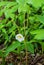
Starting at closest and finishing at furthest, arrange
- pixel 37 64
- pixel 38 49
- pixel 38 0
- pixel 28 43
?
pixel 38 0, pixel 28 43, pixel 37 64, pixel 38 49

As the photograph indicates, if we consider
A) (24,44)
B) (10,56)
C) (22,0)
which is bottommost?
(10,56)

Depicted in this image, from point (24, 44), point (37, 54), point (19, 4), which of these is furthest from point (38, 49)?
point (19, 4)

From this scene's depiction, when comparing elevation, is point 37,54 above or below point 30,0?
below

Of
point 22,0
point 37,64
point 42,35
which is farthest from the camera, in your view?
point 37,64

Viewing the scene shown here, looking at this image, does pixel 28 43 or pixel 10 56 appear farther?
pixel 10 56

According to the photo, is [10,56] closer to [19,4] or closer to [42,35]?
[19,4]

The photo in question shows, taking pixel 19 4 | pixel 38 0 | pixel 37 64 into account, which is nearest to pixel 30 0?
pixel 38 0

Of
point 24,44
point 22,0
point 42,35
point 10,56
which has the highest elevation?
point 22,0

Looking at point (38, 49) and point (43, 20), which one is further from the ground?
point (43, 20)

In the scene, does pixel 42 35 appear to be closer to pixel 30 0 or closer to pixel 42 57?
pixel 30 0
